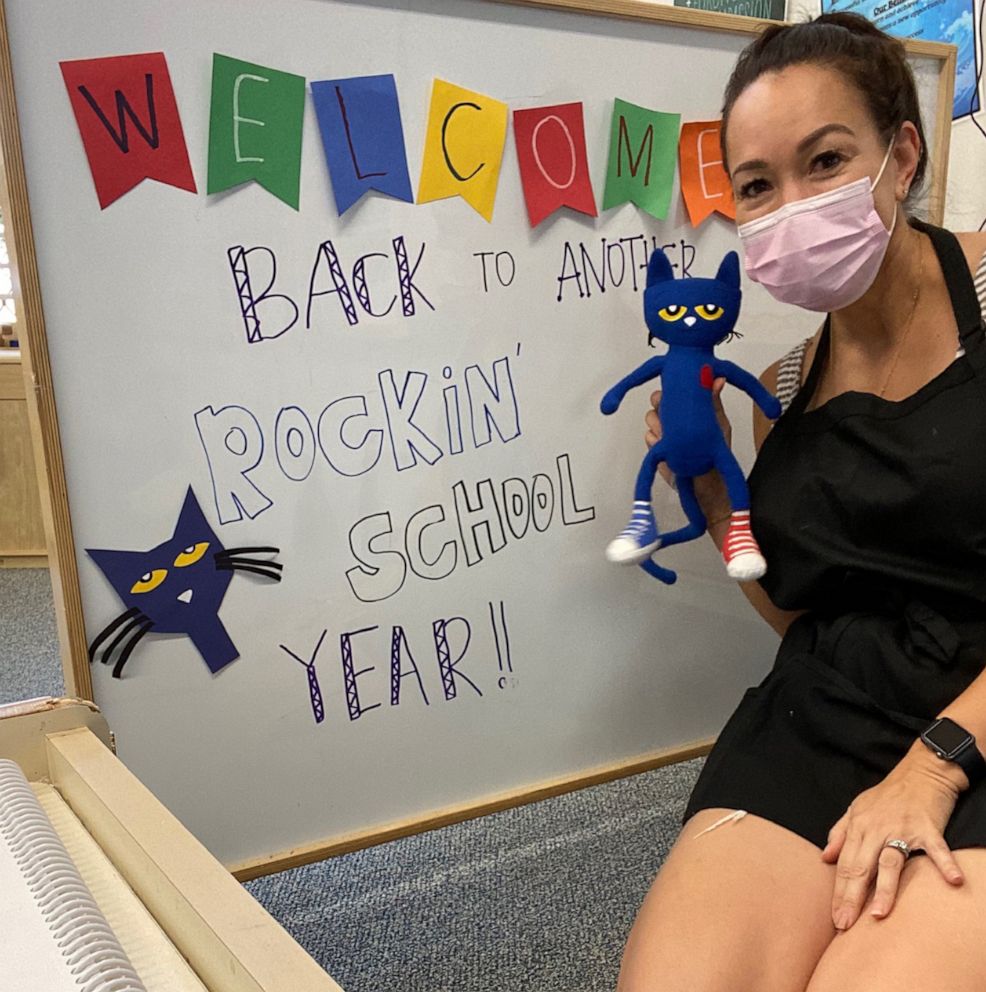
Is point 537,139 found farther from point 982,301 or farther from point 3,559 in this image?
point 3,559

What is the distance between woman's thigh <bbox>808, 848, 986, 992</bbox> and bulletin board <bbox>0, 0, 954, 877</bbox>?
52 centimetres

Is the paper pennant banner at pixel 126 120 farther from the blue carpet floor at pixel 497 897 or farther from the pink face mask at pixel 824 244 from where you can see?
the blue carpet floor at pixel 497 897

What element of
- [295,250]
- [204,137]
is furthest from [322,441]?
[204,137]

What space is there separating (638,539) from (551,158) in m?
0.44

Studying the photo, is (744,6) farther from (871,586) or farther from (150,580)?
(150,580)

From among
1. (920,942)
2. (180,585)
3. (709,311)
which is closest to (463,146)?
(709,311)

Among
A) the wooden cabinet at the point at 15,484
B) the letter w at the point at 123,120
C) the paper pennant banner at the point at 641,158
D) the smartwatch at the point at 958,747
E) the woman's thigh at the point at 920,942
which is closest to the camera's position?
the woman's thigh at the point at 920,942

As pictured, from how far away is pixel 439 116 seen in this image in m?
0.94

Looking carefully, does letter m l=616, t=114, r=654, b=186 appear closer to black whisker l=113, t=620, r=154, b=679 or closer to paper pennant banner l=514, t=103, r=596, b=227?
paper pennant banner l=514, t=103, r=596, b=227

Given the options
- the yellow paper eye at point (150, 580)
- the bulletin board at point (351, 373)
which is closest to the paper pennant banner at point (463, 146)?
the bulletin board at point (351, 373)

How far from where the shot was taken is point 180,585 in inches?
36.0

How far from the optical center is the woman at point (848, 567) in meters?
0.69

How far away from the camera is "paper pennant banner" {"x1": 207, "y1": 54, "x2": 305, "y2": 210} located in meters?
0.86

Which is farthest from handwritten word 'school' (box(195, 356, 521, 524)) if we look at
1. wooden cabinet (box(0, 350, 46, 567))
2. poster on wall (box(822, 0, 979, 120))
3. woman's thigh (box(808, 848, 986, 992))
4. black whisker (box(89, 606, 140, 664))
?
wooden cabinet (box(0, 350, 46, 567))
